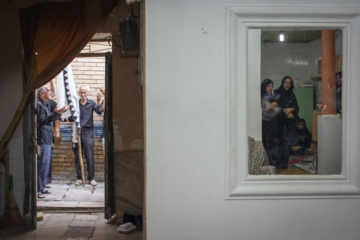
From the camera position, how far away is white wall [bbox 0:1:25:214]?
4789 mm

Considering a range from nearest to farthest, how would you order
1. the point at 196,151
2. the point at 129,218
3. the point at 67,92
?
the point at 196,151, the point at 129,218, the point at 67,92

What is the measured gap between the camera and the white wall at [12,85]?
479 centimetres

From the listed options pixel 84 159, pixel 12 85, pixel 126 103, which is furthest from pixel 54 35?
pixel 84 159

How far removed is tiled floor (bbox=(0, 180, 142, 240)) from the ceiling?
315cm

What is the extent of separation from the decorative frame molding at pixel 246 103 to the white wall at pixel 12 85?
3.62 m

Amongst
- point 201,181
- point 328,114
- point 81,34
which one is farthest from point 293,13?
point 81,34

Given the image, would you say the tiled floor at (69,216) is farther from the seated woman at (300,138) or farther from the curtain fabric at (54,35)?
the seated woman at (300,138)

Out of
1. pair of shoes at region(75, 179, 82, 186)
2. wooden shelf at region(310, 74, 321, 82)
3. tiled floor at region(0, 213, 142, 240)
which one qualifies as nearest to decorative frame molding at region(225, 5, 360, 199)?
wooden shelf at region(310, 74, 321, 82)

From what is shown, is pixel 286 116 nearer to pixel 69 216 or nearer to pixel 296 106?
Answer: pixel 296 106

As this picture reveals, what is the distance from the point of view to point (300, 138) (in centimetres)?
221

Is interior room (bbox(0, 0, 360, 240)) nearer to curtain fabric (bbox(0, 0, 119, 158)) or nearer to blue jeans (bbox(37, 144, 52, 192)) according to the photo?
curtain fabric (bbox(0, 0, 119, 158))

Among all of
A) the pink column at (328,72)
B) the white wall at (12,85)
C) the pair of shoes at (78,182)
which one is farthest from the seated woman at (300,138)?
the pair of shoes at (78,182)

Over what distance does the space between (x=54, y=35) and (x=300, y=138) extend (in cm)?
349

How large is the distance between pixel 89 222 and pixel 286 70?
12.7 ft
